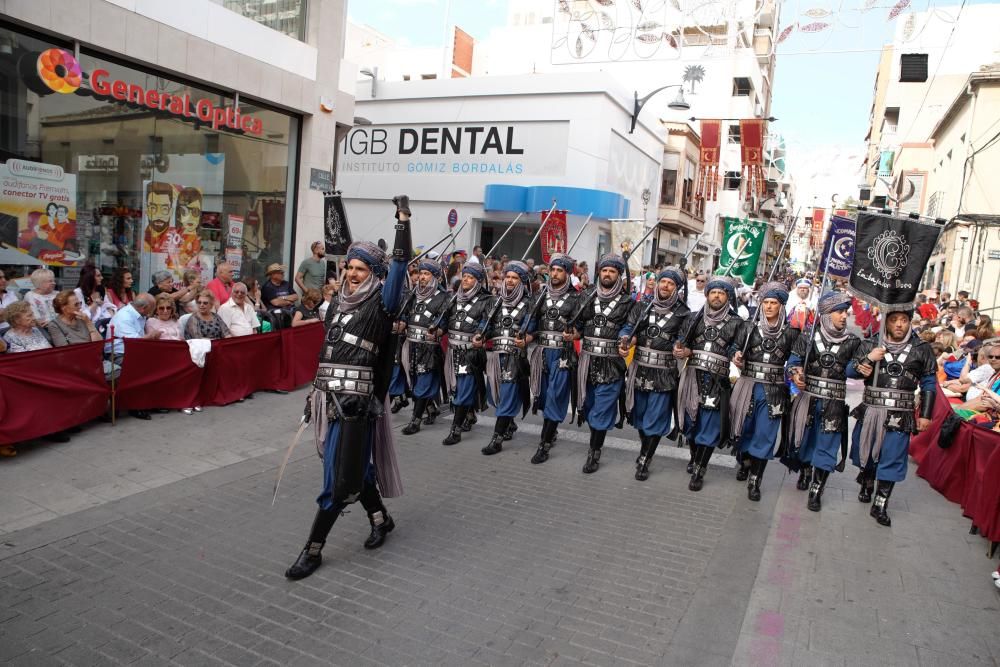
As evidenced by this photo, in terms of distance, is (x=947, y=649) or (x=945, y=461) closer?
(x=947, y=649)

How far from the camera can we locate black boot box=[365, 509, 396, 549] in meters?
4.79

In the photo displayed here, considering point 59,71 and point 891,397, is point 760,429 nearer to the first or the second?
point 891,397

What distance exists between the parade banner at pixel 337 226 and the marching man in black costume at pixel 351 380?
295 cm

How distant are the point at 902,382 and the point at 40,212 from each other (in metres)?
9.78

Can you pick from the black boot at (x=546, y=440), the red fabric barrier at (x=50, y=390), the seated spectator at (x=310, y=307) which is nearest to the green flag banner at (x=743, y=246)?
the black boot at (x=546, y=440)

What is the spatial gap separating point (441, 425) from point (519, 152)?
16.0 m

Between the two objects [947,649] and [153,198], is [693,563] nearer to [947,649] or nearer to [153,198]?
[947,649]

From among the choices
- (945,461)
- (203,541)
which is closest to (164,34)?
(203,541)

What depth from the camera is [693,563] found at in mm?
4852

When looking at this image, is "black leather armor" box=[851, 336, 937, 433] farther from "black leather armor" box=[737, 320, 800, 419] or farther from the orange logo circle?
the orange logo circle

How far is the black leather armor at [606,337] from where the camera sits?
22.4 ft

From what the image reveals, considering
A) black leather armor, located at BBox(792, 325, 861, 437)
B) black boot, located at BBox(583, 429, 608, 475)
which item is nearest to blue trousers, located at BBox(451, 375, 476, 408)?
black boot, located at BBox(583, 429, 608, 475)

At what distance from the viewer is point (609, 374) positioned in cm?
679

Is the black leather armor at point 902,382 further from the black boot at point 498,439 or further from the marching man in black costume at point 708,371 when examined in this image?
the black boot at point 498,439
